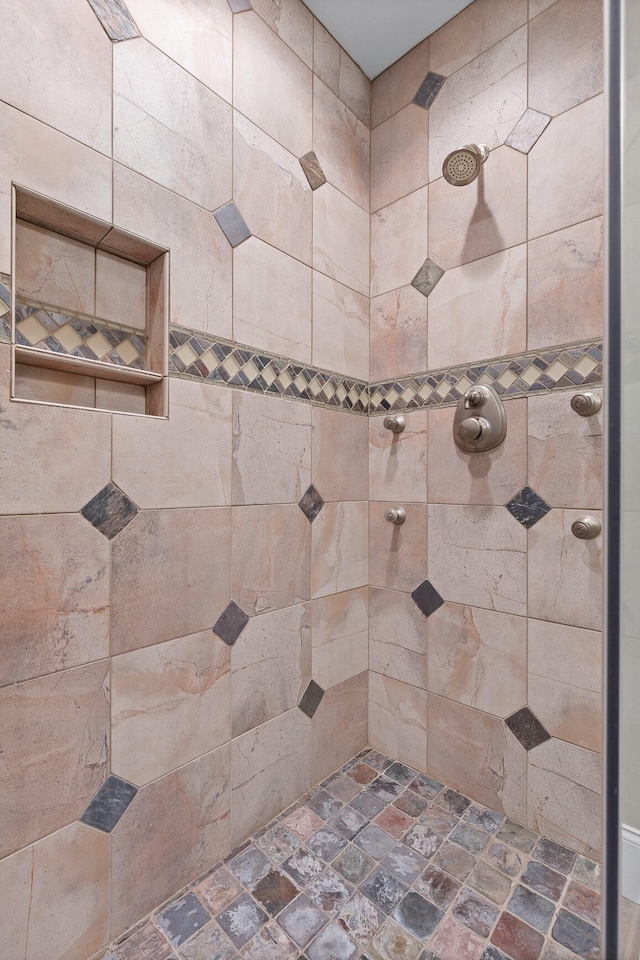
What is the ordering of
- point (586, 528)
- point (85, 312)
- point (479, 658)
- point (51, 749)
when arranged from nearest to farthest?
point (51, 749), point (85, 312), point (586, 528), point (479, 658)

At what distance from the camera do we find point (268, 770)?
119 centimetres

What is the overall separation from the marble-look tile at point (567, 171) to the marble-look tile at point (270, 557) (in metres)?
1.01

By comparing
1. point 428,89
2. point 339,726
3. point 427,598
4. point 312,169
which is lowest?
point 339,726

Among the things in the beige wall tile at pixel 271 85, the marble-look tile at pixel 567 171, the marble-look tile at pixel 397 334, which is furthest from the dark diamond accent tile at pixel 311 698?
the beige wall tile at pixel 271 85

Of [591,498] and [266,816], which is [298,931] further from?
[591,498]

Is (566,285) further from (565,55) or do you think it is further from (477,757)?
(477,757)

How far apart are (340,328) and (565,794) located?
1419 millimetres

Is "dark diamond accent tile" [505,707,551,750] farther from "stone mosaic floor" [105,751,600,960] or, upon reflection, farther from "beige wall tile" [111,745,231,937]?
"beige wall tile" [111,745,231,937]

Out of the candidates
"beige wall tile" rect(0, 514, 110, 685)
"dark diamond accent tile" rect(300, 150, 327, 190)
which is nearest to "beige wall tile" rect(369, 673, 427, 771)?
"beige wall tile" rect(0, 514, 110, 685)

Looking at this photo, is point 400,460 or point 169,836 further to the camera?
point 400,460

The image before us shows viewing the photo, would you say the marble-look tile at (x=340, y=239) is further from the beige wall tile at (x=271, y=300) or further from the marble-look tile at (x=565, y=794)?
the marble-look tile at (x=565, y=794)

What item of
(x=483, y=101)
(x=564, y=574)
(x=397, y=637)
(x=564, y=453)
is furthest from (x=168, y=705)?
(x=483, y=101)

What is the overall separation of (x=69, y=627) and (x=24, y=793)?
0.28 m

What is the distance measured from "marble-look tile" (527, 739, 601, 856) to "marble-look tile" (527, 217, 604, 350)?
1034mm
